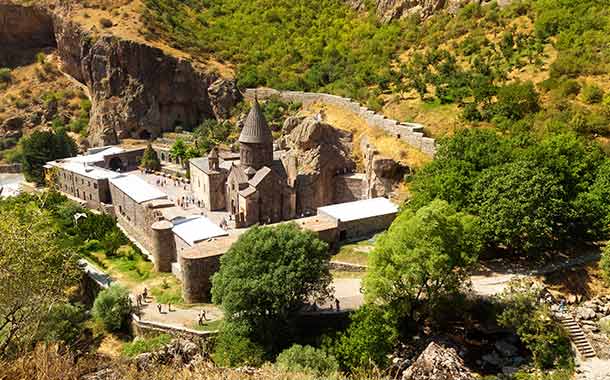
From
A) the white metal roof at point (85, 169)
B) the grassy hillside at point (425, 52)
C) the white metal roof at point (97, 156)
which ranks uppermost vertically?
the grassy hillside at point (425, 52)

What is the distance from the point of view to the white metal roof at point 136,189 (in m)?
39.4

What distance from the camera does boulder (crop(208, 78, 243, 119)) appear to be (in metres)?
59.5

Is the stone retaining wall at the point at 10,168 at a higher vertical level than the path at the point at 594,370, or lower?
higher

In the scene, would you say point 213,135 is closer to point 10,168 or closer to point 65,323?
point 10,168

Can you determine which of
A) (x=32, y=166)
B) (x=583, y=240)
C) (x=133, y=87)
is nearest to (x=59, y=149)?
(x=32, y=166)

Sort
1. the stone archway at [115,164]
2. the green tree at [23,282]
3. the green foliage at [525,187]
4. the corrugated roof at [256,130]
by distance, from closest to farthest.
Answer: the green tree at [23,282] → the green foliage at [525,187] → the corrugated roof at [256,130] → the stone archway at [115,164]

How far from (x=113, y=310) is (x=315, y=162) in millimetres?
17669

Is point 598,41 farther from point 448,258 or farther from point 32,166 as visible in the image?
point 32,166

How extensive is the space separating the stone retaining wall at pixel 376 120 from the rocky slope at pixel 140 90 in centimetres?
1018

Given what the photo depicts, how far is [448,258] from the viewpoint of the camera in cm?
2248

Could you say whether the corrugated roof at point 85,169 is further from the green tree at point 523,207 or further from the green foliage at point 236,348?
the green tree at point 523,207

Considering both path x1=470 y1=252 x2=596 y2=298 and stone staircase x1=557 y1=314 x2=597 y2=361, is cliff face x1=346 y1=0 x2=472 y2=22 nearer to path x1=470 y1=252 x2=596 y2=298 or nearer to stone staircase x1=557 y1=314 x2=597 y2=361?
path x1=470 y1=252 x2=596 y2=298

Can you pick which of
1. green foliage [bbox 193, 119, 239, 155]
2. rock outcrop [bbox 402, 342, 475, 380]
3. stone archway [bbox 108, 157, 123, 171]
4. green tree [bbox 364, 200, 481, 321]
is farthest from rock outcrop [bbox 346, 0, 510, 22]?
rock outcrop [bbox 402, 342, 475, 380]

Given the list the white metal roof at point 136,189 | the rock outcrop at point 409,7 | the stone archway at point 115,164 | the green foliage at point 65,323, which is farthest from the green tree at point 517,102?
the stone archway at point 115,164
